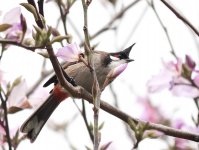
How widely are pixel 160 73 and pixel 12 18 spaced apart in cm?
92

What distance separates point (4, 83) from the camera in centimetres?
214

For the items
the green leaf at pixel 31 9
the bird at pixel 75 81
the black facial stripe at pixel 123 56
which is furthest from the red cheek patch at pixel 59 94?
the green leaf at pixel 31 9

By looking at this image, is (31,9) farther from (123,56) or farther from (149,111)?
(149,111)

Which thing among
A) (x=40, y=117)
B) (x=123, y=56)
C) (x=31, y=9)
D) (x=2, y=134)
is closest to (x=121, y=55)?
(x=123, y=56)

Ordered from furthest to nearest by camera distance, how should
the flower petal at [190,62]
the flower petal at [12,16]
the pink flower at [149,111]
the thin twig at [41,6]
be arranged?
the pink flower at [149,111], the flower petal at [190,62], the flower petal at [12,16], the thin twig at [41,6]

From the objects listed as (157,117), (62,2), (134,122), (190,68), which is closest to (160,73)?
(190,68)

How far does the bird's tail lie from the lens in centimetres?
231

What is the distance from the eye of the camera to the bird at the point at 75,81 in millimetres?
2324

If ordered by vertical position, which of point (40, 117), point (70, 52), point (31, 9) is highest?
point (31, 9)

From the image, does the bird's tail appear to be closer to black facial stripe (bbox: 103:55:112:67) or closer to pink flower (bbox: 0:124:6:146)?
pink flower (bbox: 0:124:6:146)

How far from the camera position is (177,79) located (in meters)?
2.40

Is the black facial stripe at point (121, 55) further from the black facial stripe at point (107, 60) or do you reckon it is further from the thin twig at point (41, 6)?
the thin twig at point (41, 6)

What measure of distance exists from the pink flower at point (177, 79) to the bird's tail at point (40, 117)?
0.49m

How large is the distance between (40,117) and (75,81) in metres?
0.27
